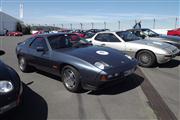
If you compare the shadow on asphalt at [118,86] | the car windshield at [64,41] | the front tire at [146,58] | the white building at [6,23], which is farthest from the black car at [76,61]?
the white building at [6,23]

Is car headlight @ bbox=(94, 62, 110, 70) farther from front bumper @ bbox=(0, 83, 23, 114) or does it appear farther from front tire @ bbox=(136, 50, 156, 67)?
front tire @ bbox=(136, 50, 156, 67)

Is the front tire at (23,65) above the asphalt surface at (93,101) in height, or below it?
above

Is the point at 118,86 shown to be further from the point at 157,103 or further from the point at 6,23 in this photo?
the point at 6,23

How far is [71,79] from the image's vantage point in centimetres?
472

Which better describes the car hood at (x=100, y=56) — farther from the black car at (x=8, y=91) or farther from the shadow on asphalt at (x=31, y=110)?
the black car at (x=8, y=91)

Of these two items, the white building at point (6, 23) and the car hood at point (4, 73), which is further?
the white building at point (6, 23)

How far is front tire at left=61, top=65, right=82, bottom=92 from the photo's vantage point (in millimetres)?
4535

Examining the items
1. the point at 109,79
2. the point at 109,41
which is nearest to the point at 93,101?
the point at 109,79

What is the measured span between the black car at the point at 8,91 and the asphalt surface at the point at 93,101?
9.1 inches

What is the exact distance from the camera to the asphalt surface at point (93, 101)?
3.64 metres

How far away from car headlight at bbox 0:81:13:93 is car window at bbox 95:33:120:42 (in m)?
5.27

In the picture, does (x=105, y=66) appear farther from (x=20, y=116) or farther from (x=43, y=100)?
(x=20, y=116)

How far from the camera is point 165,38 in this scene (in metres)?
9.38

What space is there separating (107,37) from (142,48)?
168 cm
